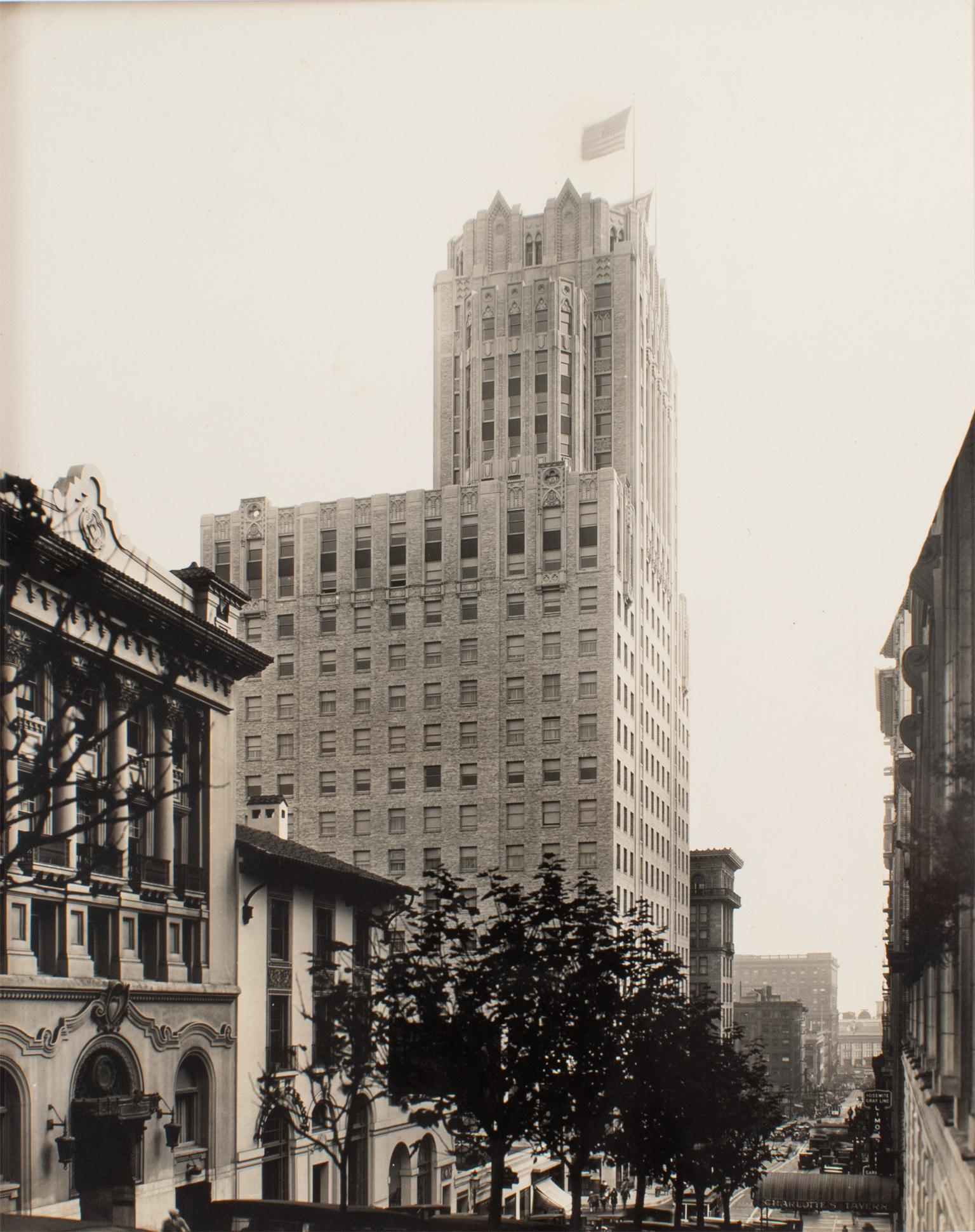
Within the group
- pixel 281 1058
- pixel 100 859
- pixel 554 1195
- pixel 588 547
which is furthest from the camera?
pixel 588 547

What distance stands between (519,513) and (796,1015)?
85.1 metres

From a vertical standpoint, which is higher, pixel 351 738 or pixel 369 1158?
pixel 351 738

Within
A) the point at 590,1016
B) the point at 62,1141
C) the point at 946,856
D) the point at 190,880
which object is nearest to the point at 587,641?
the point at 590,1016

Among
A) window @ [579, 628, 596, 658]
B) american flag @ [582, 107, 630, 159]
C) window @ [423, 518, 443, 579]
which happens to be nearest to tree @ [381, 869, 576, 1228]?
american flag @ [582, 107, 630, 159]

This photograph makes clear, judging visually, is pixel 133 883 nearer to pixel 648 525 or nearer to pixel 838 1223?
pixel 648 525

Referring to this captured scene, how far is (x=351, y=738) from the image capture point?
1845 inches

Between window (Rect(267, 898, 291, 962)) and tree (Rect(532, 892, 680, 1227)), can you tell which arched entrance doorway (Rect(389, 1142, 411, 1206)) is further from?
window (Rect(267, 898, 291, 962))

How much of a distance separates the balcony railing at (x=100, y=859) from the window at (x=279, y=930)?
5326 mm

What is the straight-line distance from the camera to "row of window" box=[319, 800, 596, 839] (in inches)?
1677

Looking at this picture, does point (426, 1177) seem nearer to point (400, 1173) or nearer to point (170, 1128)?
point (400, 1173)

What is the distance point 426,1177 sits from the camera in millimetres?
27703

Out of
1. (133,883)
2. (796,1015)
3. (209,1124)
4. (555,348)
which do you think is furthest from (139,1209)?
(796,1015)

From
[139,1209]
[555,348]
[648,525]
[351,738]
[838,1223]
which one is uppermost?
[555,348]

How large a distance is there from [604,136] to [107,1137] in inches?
787
